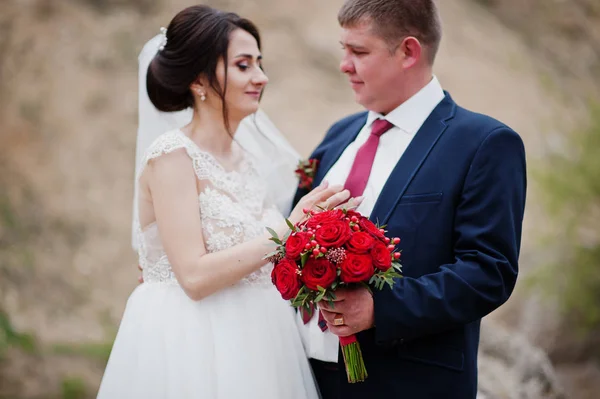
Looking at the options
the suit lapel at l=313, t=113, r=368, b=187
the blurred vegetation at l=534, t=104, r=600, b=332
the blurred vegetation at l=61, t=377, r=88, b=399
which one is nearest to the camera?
the suit lapel at l=313, t=113, r=368, b=187

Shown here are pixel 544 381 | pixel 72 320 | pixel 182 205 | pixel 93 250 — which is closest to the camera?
pixel 182 205

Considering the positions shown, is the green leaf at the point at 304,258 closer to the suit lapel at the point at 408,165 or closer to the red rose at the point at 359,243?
the red rose at the point at 359,243

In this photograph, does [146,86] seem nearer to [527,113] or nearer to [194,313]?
[194,313]

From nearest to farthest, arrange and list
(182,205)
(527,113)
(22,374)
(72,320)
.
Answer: (182,205) → (22,374) → (72,320) → (527,113)

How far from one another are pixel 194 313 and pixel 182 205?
1.65 ft

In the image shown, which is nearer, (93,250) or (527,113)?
(93,250)

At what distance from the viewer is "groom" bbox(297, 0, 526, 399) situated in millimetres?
2611

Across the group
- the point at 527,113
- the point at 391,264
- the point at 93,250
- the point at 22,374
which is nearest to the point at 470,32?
the point at 527,113

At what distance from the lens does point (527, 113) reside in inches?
370

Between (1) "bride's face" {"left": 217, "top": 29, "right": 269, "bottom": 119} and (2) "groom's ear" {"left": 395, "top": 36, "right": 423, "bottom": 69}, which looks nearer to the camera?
(2) "groom's ear" {"left": 395, "top": 36, "right": 423, "bottom": 69}

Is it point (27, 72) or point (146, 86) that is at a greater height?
point (27, 72)

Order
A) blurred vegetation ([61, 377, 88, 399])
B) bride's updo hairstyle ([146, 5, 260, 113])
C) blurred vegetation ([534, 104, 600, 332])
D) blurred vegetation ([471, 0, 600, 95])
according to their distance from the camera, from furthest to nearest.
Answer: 1. blurred vegetation ([471, 0, 600, 95])
2. blurred vegetation ([534, 104, 600, 332])
3. blurred vegetation ([61, 377, 88, 399])
4. bride's updo hairstyle ([146, 5, 260, 113])

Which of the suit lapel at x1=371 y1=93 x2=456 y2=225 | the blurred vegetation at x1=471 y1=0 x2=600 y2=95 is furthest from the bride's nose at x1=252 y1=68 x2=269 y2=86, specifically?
the blurred vegetation at x1=471 y1=0 x2=600 y2=95

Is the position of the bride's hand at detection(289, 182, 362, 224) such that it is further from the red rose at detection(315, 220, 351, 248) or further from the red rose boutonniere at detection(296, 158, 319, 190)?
the red rose boutonniere at detection(296, 158, 319, 190)
